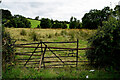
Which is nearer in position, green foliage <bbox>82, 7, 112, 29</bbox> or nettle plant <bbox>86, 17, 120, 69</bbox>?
nettle plant <bbox>86, 17, 120, 69</bbox>

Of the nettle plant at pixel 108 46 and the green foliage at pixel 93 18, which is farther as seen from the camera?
the green foliage at pixel 93 18

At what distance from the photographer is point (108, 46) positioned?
5.02 meters

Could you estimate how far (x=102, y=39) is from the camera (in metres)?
5.53

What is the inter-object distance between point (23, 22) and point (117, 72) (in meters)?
24.2

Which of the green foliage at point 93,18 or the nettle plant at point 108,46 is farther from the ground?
the green foliage at point 93,18

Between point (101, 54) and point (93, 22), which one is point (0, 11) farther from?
point (93, 22)

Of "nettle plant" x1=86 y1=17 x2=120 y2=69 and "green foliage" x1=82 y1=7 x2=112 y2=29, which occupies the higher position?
"green foliage" x1=82 y1=7 x2=112 y2=29

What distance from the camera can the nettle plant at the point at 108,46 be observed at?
493cm

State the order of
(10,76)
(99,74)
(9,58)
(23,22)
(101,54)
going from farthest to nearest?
(23,22)
(101,54)
(9,58)
(99,74)
(10,76)

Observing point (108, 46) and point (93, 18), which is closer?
point (108, 46)

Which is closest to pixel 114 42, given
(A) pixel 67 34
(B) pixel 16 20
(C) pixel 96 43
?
(C) pixel 96 43

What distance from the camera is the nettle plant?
4934 millimetres

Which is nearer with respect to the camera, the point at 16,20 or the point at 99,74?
the point at 99,74

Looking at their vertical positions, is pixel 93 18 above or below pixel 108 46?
above
